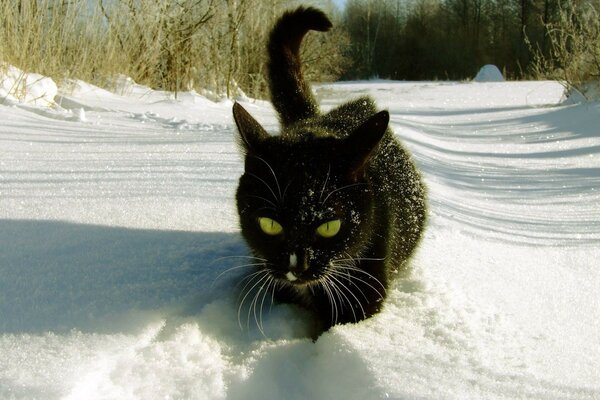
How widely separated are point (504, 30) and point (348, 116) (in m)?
27.9

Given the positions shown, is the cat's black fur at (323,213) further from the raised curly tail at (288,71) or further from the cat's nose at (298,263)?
the raised curly tail at (288,71)

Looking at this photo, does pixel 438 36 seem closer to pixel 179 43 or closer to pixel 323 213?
pixel 179 43

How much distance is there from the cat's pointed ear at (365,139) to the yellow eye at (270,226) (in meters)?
0.23

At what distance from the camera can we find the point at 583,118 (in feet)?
18.8

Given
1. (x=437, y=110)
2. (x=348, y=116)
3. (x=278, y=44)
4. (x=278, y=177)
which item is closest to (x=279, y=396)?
(x=278, y=177)

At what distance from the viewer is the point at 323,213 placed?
1.30 metres

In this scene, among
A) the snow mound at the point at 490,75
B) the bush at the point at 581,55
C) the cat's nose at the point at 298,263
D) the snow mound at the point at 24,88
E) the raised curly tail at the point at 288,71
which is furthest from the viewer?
the snow mound at the point at 490,75

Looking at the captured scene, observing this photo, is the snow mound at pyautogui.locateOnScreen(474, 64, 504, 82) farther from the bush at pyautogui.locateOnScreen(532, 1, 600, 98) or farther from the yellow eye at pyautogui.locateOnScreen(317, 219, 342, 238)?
the yellow eye at pyautogui.locateOnScreen(317, 219, 342, 238)

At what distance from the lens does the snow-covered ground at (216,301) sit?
1058mm

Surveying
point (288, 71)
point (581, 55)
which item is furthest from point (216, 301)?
point (581, 55)

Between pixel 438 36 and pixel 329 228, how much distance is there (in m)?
30.4

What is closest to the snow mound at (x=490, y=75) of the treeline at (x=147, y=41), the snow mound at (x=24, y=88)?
the treeline at (x=147, y=41)

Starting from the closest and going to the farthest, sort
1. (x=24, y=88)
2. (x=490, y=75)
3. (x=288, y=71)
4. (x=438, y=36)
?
(x=288, y=71) → (x=24, y=88) → (x=490, y=75) → (x=438, y=36)

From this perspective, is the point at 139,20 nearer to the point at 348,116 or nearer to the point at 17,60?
the point at 17,60
